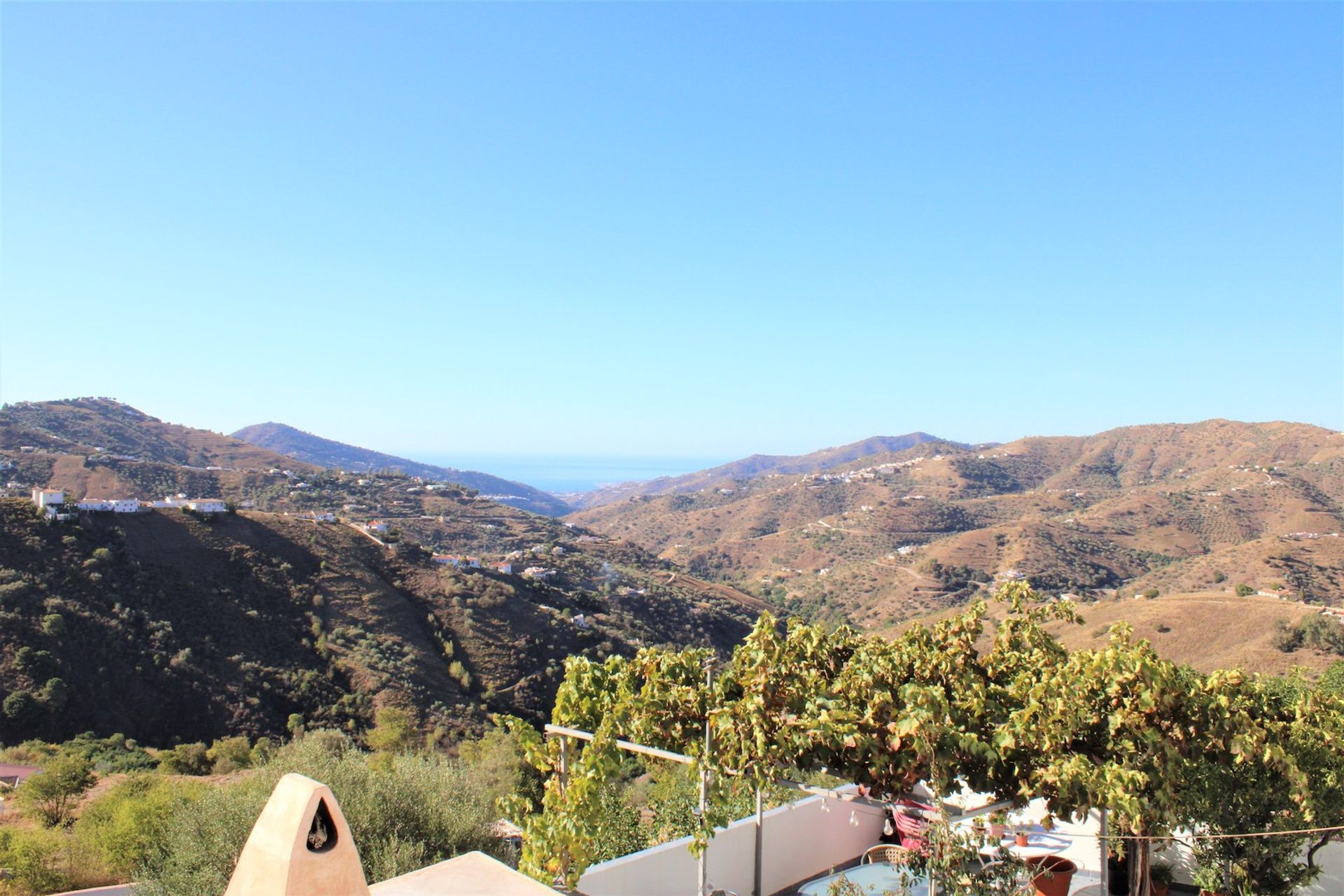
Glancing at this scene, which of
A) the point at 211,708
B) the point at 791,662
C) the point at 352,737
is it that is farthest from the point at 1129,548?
the point at 791,662

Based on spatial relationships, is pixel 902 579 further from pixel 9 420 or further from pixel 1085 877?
pixel 9 420

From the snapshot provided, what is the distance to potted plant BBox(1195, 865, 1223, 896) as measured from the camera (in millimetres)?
5676

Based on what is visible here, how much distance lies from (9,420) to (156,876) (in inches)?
3115

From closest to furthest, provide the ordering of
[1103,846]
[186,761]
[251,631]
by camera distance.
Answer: [1103,846] < [186,761] < [251,631]

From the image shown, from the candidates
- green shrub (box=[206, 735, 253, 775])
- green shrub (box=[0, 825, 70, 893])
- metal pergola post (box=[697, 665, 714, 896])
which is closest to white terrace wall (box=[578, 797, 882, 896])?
metal pergola post (box=[697, 665, 714, 896])

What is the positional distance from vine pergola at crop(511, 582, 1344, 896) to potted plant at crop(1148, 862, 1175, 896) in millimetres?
1419

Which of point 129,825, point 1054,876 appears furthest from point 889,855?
point 129,825

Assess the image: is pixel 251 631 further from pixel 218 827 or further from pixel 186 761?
pixel 218 827

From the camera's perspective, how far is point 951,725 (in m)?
4.23

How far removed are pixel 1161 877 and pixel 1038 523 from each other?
2372 inches

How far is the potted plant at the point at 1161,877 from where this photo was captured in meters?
6.32

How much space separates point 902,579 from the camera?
55.2 meters

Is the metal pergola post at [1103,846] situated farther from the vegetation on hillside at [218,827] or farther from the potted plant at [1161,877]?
the vegetation on hillside at [218,827]

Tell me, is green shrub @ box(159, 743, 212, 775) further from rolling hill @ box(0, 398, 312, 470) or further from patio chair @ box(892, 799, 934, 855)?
rolling hill @ box(0, 398, 312, 470)
